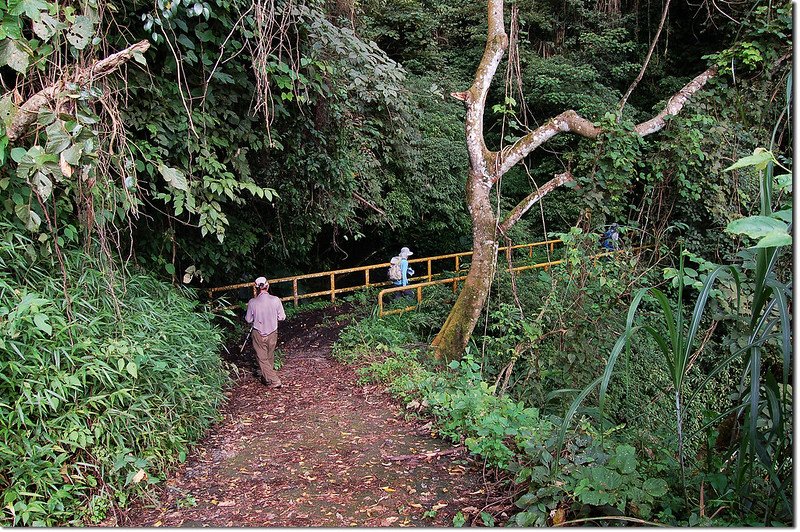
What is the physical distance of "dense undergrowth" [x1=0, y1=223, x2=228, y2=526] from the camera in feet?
10.2

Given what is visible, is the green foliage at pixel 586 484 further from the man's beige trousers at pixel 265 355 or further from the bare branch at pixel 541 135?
the bare branch at pixel 541 135

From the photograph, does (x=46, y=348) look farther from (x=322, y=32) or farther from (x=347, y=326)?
(x=347, y=326)

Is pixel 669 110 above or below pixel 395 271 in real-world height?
above

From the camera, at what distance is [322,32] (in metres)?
5.38

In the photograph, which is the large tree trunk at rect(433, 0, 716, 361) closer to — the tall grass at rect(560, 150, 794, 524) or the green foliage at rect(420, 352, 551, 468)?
the green foliage at rect(420, 352, 551, 468)

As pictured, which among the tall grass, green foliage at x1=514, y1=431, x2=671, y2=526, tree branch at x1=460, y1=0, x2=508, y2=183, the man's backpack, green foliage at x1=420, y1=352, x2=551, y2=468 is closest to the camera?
Answer: the tall grass

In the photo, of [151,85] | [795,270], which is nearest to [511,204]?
[151,85]

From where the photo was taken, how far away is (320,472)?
3.88 metres

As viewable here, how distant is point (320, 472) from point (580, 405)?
2.47 meters

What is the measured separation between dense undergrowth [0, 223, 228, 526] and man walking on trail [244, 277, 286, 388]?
4.67 ft

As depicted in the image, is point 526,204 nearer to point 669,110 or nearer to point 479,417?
point 669,110

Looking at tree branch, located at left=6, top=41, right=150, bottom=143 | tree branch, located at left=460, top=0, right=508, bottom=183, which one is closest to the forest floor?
tree branch, located at left=6, top=41, right=150, bottom=143

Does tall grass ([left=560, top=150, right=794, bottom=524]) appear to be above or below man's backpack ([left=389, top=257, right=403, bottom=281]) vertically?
above

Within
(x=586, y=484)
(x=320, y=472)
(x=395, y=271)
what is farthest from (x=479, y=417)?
(x=395, y=271)
